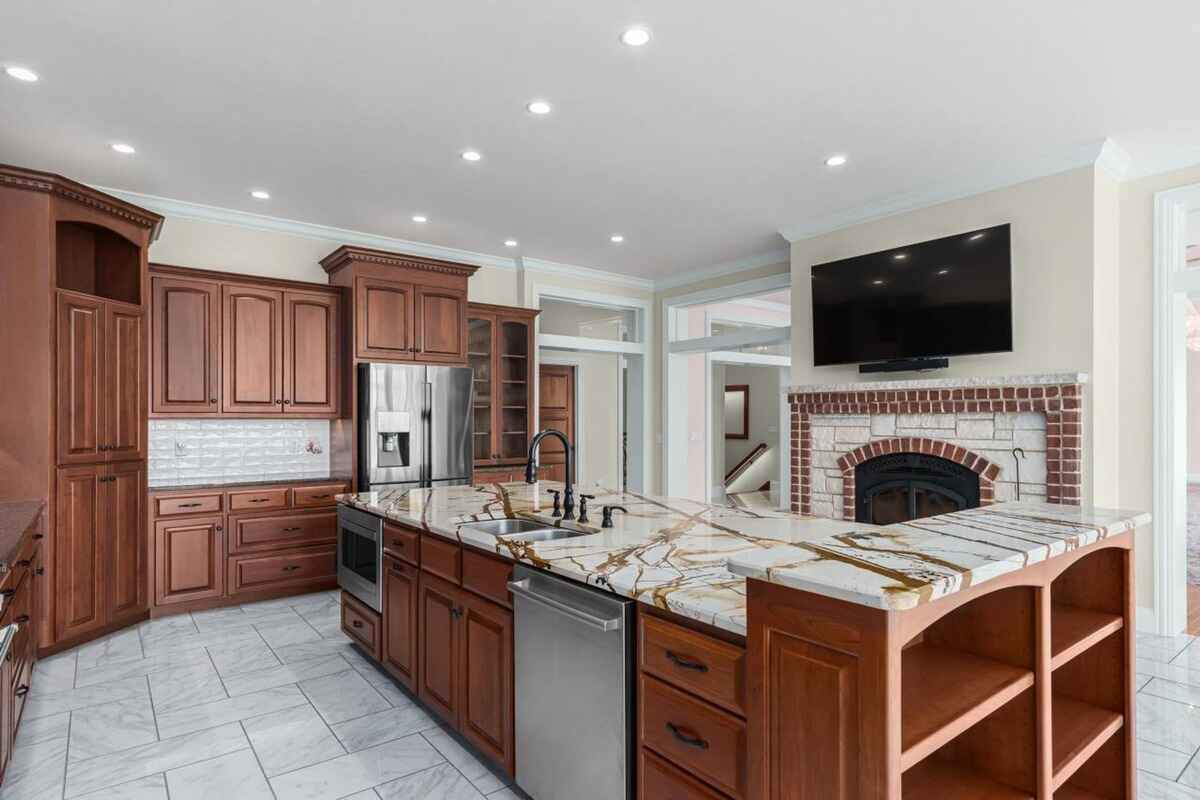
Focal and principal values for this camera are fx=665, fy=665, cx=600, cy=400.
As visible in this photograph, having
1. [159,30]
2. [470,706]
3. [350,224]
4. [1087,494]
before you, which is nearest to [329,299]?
[350,224]

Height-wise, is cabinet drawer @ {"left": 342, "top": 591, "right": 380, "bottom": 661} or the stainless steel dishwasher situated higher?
the stainless steel dishwasher

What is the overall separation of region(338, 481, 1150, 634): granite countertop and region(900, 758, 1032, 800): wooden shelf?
1.69 ft

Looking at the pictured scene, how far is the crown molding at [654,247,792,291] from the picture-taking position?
229 inches

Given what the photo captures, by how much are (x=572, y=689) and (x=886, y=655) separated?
40.0 inches

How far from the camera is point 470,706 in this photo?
2348mm

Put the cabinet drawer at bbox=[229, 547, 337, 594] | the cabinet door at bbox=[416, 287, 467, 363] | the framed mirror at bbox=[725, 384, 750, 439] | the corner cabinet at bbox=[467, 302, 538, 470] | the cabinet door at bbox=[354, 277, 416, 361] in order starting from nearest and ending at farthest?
1. the cabinet drawer at bbox=[229, 547, 337, 594]
2. the cabinet door at bbox=[354, 277, 416, 361]
3. the cabinet door at bbox=[416, 287, 467, 363]
4. the corner cabinet at bbox=[467, 302, 538, 470]
5. the framed mirror at bbox=[725, 384, 750, 439]

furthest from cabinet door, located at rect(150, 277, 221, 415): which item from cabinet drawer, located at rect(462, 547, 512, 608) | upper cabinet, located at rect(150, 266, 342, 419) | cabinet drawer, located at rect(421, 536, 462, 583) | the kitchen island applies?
the kitchen island

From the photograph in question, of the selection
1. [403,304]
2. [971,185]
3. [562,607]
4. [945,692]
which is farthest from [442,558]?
[971,185]

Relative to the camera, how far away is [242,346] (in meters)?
4.53

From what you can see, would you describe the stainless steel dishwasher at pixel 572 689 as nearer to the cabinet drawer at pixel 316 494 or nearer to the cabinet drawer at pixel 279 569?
the cabinet drawer at pixel 316 494

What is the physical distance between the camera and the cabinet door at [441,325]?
510 centimetres

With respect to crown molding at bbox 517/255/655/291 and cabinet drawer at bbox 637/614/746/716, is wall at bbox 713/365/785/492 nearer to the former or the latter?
crown molding at bbox 517/255/655/291

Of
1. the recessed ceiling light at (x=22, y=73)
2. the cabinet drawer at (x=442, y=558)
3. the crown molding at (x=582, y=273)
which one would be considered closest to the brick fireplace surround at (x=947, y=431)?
the crown molding at (x=582, y=273)

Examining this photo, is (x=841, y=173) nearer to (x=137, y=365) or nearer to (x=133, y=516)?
(x=137, y=365)
